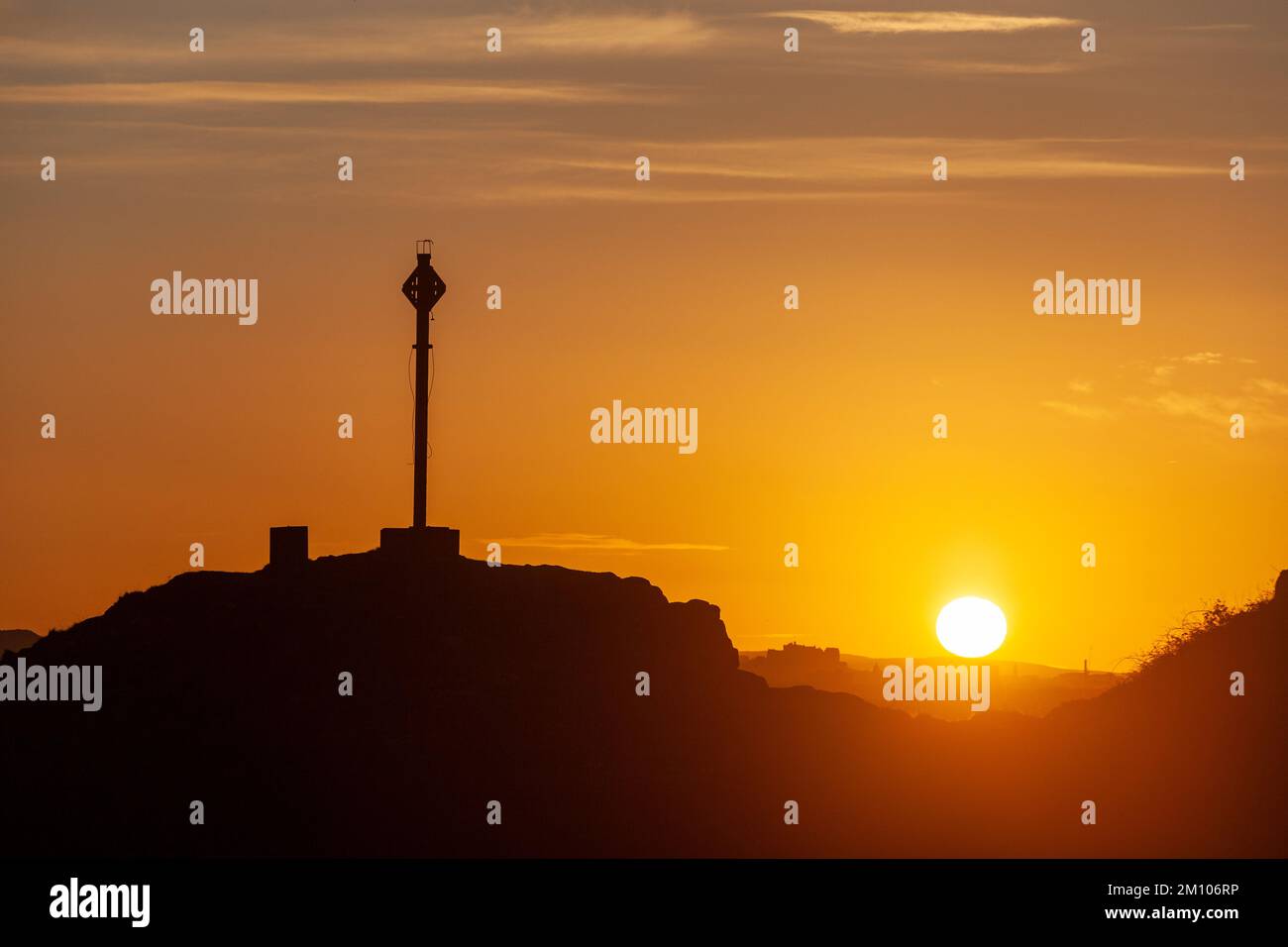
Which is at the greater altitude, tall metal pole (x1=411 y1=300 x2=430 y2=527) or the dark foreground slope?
tall metal pole (x1=411 y1=300 x2=430 y2=527)

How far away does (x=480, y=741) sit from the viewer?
73000mm

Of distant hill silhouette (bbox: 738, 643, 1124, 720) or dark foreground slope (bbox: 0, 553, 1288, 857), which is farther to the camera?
distant hill silhouette (bbox: 738, 643, 1124, 720)

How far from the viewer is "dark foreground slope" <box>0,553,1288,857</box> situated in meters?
69.2

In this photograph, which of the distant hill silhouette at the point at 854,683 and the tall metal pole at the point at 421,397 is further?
the distant hill silhouette at the point at 854,683

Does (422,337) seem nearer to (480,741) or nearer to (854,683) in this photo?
(480,741)

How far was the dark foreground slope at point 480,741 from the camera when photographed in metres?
69.2

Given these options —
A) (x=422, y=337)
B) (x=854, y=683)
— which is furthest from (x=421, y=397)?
(x=854, y=683)

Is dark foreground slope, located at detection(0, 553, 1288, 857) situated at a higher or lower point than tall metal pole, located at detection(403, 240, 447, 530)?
lower

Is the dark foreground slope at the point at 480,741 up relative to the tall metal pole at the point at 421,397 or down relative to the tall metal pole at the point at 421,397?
down

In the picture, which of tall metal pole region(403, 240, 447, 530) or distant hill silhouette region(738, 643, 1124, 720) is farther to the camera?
distant hill silhouette region(738, 643, 1124, 720)

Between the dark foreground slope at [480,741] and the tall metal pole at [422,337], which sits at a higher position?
the tall metal pole at [422,337]

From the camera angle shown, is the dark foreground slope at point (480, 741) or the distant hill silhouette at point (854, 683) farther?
the distant hill silhouette at point (854, 683)
